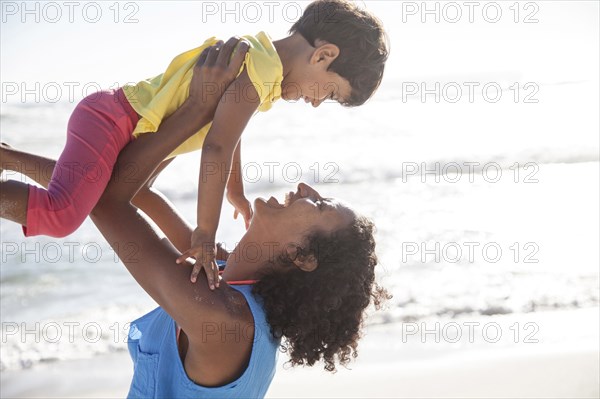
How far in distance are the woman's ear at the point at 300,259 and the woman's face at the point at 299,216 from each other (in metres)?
0.03

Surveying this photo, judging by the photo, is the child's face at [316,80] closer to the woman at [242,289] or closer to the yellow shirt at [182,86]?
the yellow shirt at [182,86]

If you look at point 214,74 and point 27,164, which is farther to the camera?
point 214,74

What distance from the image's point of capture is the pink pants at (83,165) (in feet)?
8.22

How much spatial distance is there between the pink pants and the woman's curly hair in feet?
1.96

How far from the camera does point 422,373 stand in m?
4.67

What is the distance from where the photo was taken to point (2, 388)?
4.73 metres

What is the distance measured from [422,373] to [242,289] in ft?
7.67

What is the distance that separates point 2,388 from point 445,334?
266 centimetres

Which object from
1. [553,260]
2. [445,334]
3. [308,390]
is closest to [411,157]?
[553,260]

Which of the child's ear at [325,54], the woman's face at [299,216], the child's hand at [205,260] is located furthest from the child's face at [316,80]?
the child's hand at [205,260]

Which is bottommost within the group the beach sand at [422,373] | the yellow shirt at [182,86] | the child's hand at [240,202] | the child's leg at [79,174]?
the beach sand at [422,373]

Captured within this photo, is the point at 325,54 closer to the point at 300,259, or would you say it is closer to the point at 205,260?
the point at 300,259

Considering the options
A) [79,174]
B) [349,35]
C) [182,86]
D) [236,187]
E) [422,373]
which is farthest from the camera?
[422,373]

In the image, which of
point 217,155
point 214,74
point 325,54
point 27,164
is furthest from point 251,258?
point 325,54
